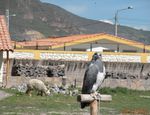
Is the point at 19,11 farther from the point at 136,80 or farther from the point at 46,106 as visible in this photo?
the point at 46,106

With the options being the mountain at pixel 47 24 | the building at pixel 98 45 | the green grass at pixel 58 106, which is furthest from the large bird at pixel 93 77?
the mountain at pixel 47 24

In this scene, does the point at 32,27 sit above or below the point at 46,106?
above

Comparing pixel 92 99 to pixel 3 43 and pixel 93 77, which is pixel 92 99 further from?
pixel 3 43

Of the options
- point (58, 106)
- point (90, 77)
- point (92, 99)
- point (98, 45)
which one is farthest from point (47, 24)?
point (92, 99)

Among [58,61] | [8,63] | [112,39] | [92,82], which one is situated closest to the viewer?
[92,82]

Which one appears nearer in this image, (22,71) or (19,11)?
(22,71)

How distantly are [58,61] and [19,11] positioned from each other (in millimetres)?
106253

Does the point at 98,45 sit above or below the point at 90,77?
above

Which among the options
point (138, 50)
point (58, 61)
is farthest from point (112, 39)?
point (58, 61)

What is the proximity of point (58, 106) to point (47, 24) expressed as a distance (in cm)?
11567

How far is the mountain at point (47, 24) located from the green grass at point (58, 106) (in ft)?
285

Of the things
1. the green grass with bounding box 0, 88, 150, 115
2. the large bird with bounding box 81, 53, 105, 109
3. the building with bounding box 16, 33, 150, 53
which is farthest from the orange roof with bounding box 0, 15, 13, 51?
the large bird with bounding box 81, 53, 105, 109

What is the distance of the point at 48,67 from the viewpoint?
35.2 meters

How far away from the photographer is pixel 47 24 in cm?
13788
